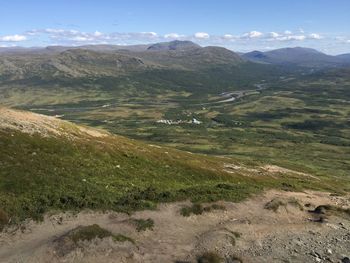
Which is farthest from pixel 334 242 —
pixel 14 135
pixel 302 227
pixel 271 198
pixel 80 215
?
pixel 14 135

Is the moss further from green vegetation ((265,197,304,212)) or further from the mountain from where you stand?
green vegetation ((265,197,304,212))

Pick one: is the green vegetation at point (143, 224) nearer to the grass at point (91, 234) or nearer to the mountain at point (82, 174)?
the grass at point (91, 234)

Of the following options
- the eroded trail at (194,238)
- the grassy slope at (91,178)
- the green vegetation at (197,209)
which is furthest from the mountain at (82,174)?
the eroded trail at (194,238)

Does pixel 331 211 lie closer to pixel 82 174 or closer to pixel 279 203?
pixel 279 203

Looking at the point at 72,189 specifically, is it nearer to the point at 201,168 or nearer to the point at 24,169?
the point at 24,169

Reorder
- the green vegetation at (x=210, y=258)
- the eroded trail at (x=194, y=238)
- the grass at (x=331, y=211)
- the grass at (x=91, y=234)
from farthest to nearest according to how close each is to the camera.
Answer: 1. the grass at (x=331, y=211)
2. the grass at (x=91, y=234)
3. the green vegetation at (x=210, y=258)
4. the eroded trail at (x=194, y=238)

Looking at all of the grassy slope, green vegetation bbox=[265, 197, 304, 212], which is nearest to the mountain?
the grassy slope
